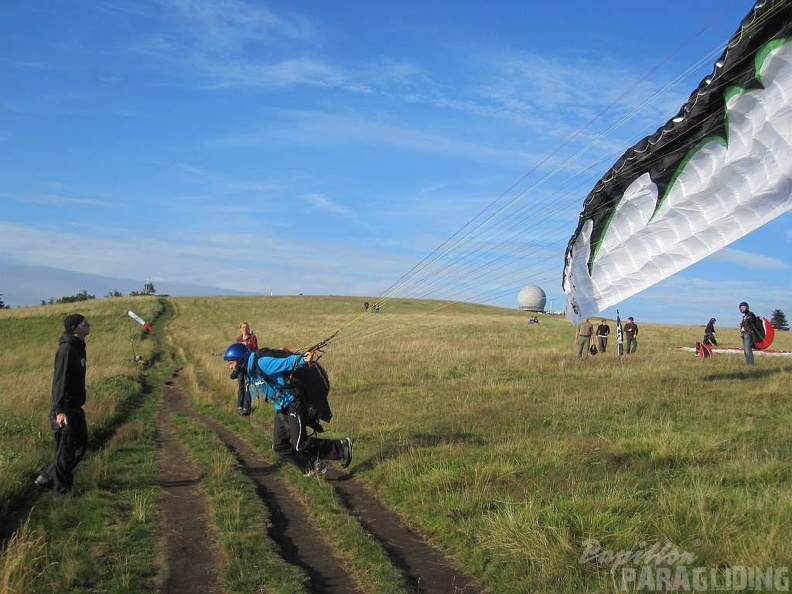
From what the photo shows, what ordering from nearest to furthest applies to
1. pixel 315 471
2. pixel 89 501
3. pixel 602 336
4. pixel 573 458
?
pixel 89 501, pixel 573 458, pixel 315 471, pixel 602 336

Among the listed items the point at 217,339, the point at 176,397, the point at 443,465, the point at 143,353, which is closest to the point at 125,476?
the point at 443,465

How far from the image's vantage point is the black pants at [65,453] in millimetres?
7125

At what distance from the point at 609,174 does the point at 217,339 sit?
3245 centimetres

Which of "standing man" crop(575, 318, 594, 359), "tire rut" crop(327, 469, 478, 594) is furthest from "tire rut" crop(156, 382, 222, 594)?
"standing man" crop(575, 318, 594, 359)

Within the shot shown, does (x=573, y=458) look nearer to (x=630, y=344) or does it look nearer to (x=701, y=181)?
(x=701, y=181)

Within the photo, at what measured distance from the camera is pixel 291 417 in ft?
27.2

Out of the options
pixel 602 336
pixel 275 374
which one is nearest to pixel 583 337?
pixel 602 336

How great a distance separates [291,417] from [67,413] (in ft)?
8.31

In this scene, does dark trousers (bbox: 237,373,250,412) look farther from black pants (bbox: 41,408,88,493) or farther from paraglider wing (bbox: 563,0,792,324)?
paraglider wing (bbox: 563,0,792,324)

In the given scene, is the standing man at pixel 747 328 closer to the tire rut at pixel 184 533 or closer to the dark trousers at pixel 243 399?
the dark trousers at pixel 243 399

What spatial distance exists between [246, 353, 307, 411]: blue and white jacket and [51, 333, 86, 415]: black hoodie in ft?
6.67

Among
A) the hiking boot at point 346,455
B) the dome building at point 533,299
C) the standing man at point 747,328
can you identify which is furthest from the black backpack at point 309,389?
the dome building at point 533,299

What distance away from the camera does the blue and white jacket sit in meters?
8.09

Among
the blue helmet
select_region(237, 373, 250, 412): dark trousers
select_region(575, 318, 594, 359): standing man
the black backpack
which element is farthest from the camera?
select_region(575, 318, 594, 359): standing man
